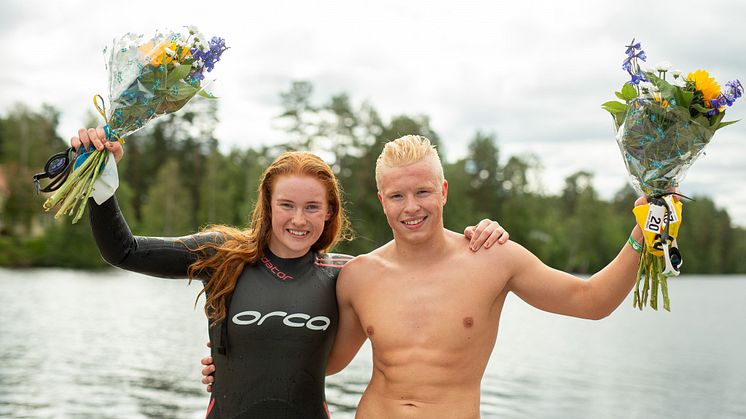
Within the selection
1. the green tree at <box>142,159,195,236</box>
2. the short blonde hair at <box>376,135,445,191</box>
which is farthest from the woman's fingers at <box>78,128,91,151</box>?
the green tree at <box>142,159,195,236</box>

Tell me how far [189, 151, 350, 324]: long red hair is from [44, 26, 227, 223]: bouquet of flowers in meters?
0.63

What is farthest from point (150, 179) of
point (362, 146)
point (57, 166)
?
point (57, 166)

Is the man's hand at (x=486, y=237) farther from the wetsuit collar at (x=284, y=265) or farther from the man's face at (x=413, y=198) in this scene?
the wetsuit collar at (x=284, y=265)

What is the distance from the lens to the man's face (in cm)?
386

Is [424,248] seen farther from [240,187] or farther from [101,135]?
[240,187]

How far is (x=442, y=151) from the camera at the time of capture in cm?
5728

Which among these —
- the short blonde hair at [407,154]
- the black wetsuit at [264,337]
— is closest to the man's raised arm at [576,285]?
the short blonde hair at [407,154]

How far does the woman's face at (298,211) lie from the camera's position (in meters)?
3.91

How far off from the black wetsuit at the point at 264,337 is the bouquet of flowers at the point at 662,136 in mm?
1664

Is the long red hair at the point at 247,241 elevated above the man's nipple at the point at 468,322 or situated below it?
above

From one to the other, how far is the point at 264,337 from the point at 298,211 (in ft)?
2.21

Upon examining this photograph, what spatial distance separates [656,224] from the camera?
3393mm

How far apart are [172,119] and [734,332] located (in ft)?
154

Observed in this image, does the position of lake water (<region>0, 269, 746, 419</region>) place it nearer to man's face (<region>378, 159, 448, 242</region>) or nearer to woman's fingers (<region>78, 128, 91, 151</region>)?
man's face (<region>378, 159, 448, 242</region>)
